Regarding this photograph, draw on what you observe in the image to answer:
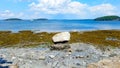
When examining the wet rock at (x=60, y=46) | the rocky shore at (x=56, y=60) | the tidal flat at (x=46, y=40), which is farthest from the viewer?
the tidal flat at (x=46, y=40)

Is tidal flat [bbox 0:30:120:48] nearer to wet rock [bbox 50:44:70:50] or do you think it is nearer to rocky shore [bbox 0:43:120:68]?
wet rock [bbox 50:44:70:50]

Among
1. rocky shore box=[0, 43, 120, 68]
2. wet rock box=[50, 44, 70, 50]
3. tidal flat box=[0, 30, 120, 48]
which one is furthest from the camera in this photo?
tidal flat box=[0, 30, 120, 48]

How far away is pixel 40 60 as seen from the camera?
22.9m

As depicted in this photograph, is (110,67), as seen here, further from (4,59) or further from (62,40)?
(62,40)

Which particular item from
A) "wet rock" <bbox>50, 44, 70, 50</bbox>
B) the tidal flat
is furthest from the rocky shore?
the tidal flat

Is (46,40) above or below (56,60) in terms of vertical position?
below

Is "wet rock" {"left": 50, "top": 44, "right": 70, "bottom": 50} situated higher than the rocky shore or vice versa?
"wet rock" {"left": 50, "top": 44, "right": 70, "bottom": 50}

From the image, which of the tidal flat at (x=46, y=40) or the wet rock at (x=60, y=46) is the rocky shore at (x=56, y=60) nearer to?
the wet rock at (x=60, y=46)

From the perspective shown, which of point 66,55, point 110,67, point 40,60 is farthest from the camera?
point 66,55

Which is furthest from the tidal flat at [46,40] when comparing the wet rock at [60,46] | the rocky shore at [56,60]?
the rocky shore at [56,60]

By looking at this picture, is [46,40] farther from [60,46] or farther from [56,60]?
[56,60]

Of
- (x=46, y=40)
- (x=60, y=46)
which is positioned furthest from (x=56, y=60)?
(x=46, y=40)

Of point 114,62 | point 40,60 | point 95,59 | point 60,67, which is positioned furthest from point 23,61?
point 114,62

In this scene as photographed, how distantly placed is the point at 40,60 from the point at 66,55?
312 centimetres
